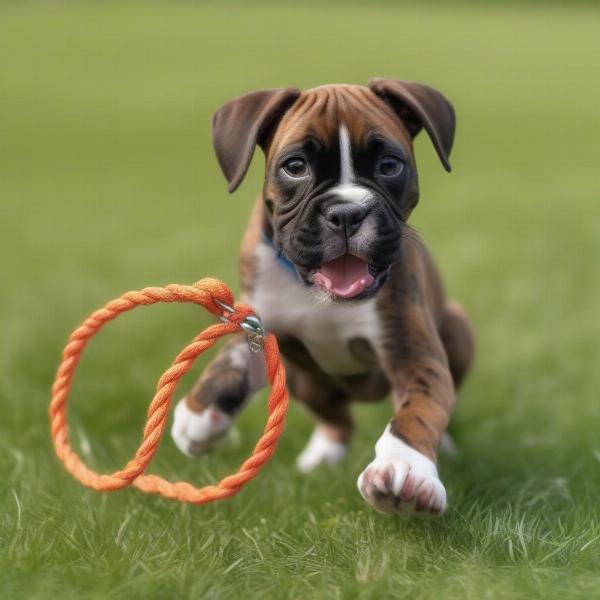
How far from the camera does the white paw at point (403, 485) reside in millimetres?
2861

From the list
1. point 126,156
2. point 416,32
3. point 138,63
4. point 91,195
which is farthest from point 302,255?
point 416,32

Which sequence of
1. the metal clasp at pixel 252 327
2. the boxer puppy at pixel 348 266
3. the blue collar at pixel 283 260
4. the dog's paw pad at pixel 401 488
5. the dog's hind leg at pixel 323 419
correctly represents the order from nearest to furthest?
the dog's paw pad at pixel 401 488, the boxer puppy at pixel 348 266, the metal clasp at pixel 252 327, the blue collar at pixel 283 260, the dog's hind leg at pixel 323 419

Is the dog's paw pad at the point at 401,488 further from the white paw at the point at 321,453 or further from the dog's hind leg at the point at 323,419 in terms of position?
the white paw at the point at 321,453

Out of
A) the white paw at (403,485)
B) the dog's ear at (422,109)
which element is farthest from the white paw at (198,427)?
the dog's ear at (422,109)

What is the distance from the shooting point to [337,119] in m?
3.06

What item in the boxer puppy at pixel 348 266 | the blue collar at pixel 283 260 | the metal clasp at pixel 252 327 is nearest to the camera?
the boxer puppy at pixel 348 266

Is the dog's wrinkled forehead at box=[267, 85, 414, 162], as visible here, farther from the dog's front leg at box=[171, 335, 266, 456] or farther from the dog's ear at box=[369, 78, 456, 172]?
the dog's front leg at box=[171, 335, 266, 456]

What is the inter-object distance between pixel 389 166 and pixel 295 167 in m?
0.28

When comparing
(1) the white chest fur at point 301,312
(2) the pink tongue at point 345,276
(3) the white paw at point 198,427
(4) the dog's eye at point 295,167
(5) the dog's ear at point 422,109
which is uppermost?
(5) the dog's ear at point 422,109

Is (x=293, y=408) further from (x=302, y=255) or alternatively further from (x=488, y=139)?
(x=488, y=139)

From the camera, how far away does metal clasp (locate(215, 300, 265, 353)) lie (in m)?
3.22

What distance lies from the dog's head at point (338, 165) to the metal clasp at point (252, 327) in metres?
0.21

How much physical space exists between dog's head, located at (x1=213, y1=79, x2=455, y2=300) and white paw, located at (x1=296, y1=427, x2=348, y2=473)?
1.50m

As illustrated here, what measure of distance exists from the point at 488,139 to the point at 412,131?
382 inches
